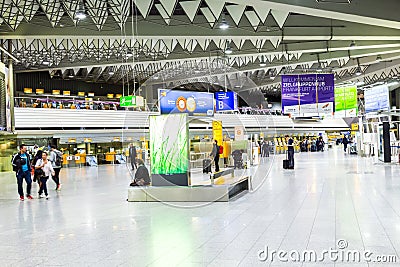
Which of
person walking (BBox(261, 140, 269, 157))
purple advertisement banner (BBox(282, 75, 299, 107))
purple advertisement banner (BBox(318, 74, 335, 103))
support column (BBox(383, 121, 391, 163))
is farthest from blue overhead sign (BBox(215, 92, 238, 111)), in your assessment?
person walking (BBox(261, 140, 269, 157))

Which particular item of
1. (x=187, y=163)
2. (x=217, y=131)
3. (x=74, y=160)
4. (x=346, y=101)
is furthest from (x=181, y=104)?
(x=74, y=160)

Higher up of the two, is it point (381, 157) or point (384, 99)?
point (384, 99)

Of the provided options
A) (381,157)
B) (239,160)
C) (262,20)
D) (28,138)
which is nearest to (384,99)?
(381,157)

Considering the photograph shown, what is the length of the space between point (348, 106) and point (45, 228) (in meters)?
24.8

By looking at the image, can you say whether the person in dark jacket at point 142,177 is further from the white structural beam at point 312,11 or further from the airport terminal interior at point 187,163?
the white structural beam at point 312,11

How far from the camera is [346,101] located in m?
29.8

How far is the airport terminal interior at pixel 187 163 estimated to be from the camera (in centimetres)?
672

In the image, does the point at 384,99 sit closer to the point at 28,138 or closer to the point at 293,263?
the point at 293,263

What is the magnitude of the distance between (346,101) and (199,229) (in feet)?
79.1

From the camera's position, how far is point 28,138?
112 feet

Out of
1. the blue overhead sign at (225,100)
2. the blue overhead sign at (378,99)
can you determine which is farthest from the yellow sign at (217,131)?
the blue overhead sign at (378,99)

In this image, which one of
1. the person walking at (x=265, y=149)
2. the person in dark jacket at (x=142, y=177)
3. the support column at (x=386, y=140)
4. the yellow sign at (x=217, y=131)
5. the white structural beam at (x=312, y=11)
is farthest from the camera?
the person walking at (x=265, y=149)

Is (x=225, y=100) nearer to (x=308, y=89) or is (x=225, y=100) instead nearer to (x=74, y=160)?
(x=308, y=89)

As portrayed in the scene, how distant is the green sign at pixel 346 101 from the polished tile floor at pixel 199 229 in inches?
671
